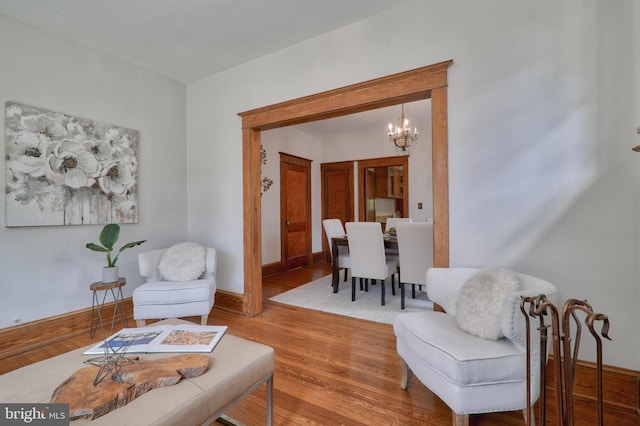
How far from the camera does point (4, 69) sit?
2348mm

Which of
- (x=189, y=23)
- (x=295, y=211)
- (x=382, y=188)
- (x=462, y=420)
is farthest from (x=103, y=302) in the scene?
(x=382, y=188)

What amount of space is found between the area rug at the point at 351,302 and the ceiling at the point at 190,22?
2816mm

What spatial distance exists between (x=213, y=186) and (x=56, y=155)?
4.67 ft

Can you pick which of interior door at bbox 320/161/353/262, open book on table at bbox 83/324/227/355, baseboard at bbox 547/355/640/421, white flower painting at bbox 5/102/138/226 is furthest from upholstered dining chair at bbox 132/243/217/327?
interior door at bbox 320/161/353/262

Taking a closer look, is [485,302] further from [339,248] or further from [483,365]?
[339,248]

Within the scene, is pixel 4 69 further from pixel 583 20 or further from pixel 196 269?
pixel 583 20

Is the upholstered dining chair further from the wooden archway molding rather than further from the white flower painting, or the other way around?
the white flower painting

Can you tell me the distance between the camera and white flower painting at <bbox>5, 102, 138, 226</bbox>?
2402 millimetres

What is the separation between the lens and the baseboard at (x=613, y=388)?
1.63m

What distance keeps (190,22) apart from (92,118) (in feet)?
4.57

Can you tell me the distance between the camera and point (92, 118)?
9.42 ft

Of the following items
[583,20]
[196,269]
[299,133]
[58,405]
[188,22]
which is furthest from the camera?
[299,133]

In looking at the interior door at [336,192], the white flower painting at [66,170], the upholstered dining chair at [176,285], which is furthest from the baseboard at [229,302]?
the interior door at [336,192]

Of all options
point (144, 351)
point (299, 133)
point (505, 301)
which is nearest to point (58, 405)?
point (144, 351)
